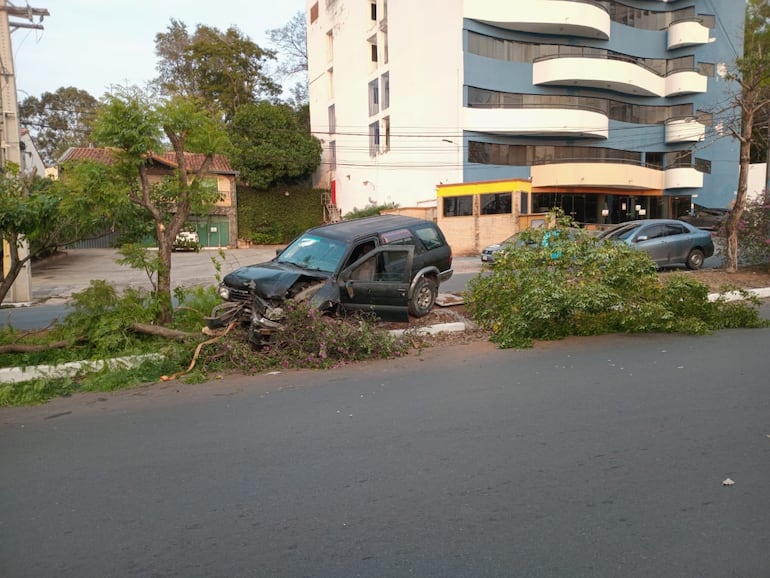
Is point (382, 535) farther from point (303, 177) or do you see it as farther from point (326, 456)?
point (303, 177)

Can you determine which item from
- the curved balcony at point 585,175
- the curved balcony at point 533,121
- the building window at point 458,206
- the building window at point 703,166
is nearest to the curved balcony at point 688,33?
the building window at point 703,166

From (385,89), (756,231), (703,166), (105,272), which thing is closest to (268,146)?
(385,89)

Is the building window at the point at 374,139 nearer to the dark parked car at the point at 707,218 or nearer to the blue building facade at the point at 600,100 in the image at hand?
the blue building facade at the point at 600,100

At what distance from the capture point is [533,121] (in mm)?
36156

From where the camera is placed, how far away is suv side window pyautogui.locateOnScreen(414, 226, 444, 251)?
38.0 ft

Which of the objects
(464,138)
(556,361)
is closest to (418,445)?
(556,361)

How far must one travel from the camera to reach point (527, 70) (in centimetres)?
3675

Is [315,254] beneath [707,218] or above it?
beneath

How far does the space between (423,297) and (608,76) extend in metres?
32.6

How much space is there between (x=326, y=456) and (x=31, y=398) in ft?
13.3

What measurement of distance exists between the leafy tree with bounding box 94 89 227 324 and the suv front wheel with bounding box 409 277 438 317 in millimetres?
3741

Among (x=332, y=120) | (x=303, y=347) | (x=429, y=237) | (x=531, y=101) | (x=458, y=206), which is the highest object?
(x=332, y=120)

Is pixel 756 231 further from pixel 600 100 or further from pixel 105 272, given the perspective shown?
pixel 600 100

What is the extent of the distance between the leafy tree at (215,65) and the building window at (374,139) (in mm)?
13254
